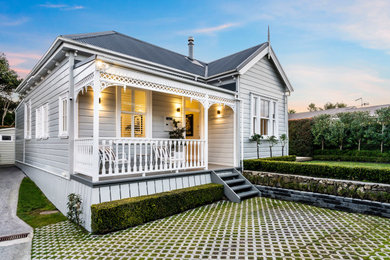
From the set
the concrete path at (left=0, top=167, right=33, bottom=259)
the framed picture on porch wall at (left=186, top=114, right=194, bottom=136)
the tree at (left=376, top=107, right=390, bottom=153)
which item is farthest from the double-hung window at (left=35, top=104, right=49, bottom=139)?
the tree at (left=376, top=107, right=390, bottom=153)

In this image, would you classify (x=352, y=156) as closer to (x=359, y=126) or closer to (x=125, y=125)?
(x=359, y=126)

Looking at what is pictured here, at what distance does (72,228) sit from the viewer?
5.05 meters

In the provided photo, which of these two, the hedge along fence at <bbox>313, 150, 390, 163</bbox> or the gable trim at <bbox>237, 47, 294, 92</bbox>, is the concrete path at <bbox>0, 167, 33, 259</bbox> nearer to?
the gable trim at <bbox>237, 47, 294, 92</bbox>

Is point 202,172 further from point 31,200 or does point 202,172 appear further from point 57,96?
point 31,200

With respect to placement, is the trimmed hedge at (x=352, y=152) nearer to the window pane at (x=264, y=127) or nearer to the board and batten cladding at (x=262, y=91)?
the board and batten cladding at (x=262, y=91)

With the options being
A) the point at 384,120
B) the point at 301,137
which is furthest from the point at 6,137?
the point at 384,120

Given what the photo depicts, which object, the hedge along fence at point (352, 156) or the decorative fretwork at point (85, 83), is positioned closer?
the decorative fretwork at point (85, 83)

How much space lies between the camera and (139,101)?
25.7 feet

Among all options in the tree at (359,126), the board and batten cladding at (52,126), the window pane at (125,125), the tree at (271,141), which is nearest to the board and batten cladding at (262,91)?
the tree at (271,141)

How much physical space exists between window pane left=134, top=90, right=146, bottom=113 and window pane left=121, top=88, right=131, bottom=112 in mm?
230

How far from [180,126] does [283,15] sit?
26.4 ft

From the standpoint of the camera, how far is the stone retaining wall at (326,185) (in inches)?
210

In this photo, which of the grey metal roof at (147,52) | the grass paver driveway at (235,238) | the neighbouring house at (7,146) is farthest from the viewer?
the neighbouring house at (7,146)

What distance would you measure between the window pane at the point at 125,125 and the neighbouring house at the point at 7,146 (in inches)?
571
